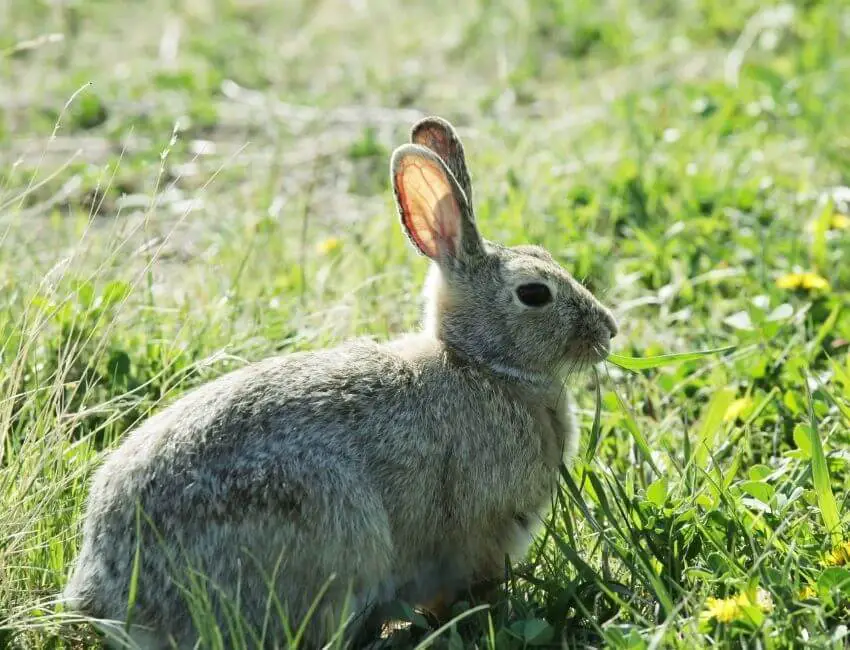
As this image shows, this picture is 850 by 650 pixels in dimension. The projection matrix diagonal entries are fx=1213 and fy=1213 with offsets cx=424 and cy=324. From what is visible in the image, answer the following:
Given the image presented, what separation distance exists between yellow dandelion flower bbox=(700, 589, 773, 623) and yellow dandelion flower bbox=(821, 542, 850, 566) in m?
0.31

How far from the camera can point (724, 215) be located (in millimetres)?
5820

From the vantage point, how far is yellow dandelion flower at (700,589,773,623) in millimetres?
3057

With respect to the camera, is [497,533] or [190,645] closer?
[190,645]

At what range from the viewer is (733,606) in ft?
10.1

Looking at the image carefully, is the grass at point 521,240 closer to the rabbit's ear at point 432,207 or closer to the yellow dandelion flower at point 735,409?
the yellow dandelion flower at point 735,409

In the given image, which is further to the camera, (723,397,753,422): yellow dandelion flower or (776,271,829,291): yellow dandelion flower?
(776,271,829,291): yellow dandelion flower

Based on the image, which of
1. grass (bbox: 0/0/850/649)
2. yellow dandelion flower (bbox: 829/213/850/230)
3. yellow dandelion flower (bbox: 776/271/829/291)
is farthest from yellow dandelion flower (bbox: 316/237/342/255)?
yellow dandelion flower (bbox: 829/213/850/230)

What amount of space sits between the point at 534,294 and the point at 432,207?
45 centimetres

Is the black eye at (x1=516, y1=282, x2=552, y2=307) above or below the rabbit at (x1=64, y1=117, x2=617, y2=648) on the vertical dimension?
above

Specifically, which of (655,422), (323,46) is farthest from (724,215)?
(323,46)

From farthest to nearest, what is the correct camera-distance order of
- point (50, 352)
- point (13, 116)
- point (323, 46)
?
point (323, 46)
point (13, 116)
point (50, 352)

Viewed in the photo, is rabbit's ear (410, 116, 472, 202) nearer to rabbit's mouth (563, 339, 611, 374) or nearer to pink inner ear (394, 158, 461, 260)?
pink inner ear (394, 158, 461, 260)

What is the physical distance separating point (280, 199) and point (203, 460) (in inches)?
126

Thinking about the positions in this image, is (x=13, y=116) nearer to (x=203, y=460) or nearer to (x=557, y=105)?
(x=557, y=105)
